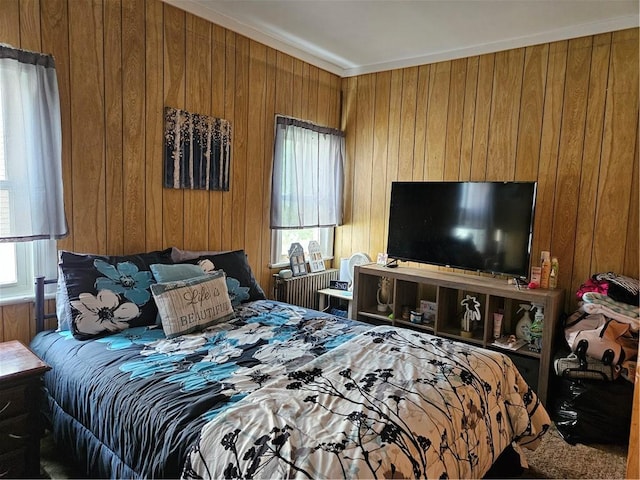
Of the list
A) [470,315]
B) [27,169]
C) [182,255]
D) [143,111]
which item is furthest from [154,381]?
[470,315]

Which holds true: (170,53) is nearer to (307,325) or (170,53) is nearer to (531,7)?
(307,325)

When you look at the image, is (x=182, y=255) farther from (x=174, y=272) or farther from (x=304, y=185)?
(x=304, y=185)

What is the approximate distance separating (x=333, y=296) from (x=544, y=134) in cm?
223

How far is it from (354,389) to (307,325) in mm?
924

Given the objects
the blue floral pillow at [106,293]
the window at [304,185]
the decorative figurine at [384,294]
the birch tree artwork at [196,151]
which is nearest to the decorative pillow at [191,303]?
the blue floral pillow at [106,293]

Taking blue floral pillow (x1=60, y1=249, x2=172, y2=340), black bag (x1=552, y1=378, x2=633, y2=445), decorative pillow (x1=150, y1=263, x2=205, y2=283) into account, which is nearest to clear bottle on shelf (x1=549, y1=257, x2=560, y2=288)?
black bag (x1=552, y1=378, x2=633, y2=445)

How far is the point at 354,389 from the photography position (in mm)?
1630

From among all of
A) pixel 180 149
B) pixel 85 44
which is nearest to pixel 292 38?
pixel 180 149

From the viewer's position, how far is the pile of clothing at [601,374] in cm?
253

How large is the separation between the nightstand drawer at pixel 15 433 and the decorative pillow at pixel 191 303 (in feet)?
2.23

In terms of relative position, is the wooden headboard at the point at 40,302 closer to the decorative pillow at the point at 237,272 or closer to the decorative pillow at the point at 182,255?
the decorative pillow at the point at 182,255

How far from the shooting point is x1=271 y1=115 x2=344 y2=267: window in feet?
12.3

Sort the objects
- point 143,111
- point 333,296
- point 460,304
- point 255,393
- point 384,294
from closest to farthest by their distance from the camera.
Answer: point 255,393 < point 143,111 < point 460,304 < point 384,294 < point 333,296

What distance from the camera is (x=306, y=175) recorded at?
399 centimetres
